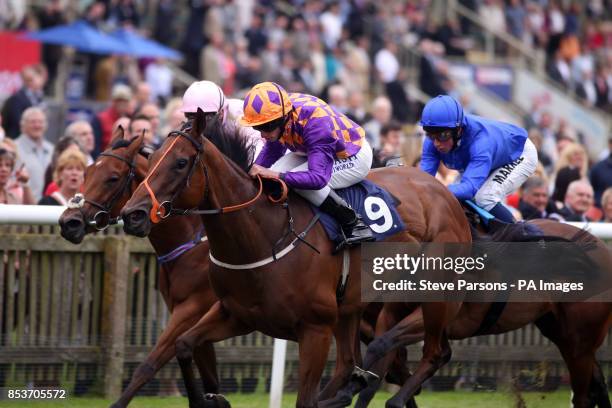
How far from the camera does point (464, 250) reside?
728cm

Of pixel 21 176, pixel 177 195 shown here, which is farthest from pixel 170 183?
pixel 21 176

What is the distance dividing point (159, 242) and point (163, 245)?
3cm

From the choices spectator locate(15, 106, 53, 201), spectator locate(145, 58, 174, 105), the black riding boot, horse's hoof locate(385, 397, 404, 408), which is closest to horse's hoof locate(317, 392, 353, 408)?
horse's hoof locate(385, 397, 404, 408)

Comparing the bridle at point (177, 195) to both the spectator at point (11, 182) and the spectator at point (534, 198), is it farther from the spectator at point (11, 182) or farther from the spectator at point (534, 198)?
the spectator at point (534, 198)

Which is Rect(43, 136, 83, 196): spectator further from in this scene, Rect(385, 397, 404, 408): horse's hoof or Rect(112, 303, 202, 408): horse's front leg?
Rect(385, 397, 404, 408): horse's hoof

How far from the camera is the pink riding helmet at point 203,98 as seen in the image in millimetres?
7461

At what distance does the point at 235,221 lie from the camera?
614 centimetres

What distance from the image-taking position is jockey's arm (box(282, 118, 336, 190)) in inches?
246

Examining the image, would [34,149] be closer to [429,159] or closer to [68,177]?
[68,177]

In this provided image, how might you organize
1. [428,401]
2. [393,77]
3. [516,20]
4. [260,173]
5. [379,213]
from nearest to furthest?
1. [260,173]
2. [379,213]
3. [428,401]
4. [393,77]
5. [516,20]

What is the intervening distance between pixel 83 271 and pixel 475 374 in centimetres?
290

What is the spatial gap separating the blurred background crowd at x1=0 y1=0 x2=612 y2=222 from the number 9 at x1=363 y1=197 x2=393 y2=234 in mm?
975

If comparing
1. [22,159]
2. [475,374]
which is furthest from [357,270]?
[22,159]

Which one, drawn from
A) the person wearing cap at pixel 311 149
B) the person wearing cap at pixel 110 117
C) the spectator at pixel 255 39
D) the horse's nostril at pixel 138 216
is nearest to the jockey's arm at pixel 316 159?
the person wearing cap at pixel 311 149
